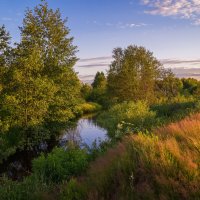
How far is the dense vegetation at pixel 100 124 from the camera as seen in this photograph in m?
7.90

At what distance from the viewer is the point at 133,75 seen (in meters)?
55.9

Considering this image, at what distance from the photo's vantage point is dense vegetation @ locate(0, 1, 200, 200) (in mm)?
7902

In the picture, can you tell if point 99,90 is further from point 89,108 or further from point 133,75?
point 133,75

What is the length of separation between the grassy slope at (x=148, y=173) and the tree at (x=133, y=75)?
45955 mm

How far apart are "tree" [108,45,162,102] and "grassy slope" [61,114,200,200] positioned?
151 feet

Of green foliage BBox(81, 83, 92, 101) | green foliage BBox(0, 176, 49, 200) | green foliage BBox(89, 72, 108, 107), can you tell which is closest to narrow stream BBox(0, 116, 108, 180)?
green foliage BBox(0, 176, 49, 200)

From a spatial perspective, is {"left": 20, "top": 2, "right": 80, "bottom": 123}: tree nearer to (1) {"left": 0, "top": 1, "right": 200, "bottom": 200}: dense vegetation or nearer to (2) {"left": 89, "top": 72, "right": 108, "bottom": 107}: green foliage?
(1) {"left": 0, "top": 1, "right": 200, "bottom": 200}: dense vegetation

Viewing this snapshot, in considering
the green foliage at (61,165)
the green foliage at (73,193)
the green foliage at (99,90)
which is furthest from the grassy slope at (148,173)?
the green foliage at (99,90)

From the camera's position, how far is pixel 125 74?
55469mm

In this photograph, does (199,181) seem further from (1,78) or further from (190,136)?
(1,78)

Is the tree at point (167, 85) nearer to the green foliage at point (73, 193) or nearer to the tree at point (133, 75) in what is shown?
the tree at point (133, 75)

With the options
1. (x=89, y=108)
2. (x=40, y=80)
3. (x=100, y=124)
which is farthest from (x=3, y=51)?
(x=89, y=108)

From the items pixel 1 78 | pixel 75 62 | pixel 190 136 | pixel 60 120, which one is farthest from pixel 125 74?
pixel 190 136

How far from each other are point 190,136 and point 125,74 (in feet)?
152
